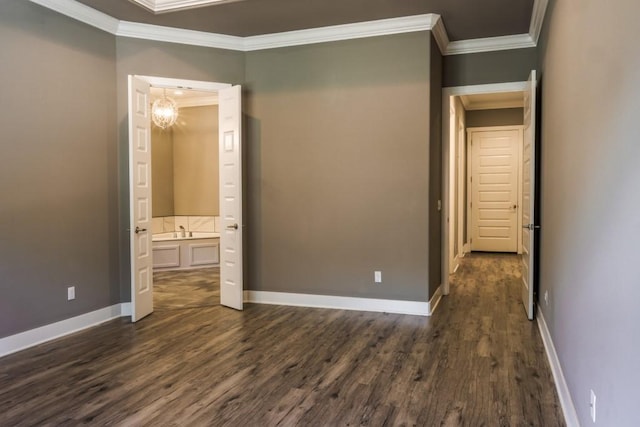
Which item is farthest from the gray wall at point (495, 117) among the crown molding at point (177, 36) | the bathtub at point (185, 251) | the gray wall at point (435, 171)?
the crown molding at point (177, 36)

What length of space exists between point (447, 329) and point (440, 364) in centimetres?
88

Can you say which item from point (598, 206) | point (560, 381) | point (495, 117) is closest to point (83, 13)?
point (598, 206)

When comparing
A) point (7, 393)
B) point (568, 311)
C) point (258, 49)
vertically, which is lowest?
point (7, 393)

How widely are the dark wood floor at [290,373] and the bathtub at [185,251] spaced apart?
9.26 feet

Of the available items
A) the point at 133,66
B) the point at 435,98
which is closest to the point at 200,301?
the point at 133,66

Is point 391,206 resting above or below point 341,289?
above

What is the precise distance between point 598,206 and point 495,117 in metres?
7.80

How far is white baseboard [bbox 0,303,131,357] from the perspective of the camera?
353cm

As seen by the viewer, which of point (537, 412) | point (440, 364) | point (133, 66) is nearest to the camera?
point (537, 412)

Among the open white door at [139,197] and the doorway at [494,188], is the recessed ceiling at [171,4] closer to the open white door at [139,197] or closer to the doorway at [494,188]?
the open white door at [139,197]

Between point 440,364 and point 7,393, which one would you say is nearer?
point 7,393

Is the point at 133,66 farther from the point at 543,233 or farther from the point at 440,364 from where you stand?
the point at 543,233

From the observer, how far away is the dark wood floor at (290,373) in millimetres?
2557

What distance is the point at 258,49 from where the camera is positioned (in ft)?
16.5
